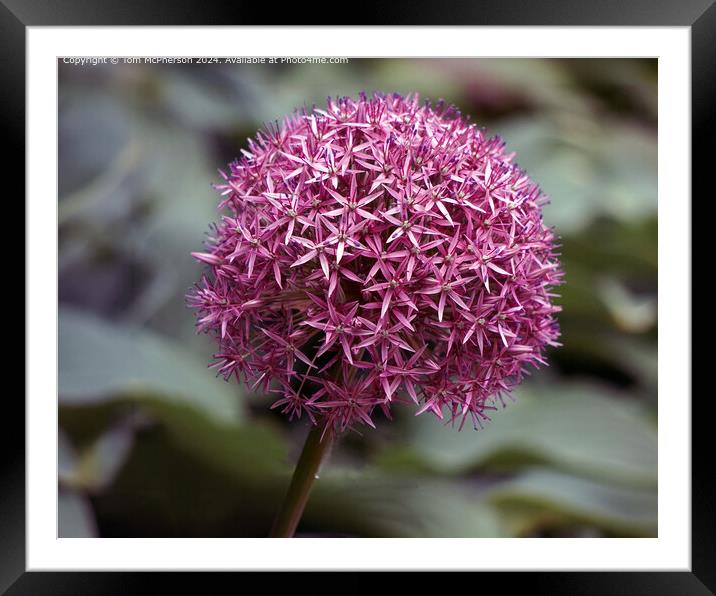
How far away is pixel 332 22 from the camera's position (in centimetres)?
123

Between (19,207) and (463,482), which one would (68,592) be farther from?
(463,482)

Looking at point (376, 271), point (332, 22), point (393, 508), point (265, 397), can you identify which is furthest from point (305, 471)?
point (332, 22)

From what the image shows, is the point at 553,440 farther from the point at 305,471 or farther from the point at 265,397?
the point at 305,471

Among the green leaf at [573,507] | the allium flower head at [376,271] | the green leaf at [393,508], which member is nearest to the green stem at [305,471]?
the allium flower head at [376,271]

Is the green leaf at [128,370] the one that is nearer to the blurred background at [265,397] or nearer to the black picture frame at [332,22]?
the blurred background at [265,397]

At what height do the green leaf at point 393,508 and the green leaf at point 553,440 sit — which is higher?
the green leaf at point 553,440

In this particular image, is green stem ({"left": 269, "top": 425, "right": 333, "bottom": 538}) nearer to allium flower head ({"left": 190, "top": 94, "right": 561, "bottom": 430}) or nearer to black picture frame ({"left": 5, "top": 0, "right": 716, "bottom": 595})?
allium flower head ({"left": 190, "top": 94, "right": 561, "bottom": 430})

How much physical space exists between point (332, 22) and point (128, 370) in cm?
83

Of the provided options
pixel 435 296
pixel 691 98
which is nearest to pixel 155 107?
pixel 435 296

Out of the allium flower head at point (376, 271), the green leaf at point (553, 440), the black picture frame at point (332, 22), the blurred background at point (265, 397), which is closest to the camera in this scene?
the allium flower head at point (376, 271)

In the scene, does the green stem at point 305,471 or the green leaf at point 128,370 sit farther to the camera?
the green leaf at point 128,370

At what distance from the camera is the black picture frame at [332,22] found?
1.23 metres

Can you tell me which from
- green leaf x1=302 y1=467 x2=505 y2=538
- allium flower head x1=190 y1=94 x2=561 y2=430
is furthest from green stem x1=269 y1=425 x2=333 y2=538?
green leaf x1=302 y1=467 x2=505 y2=538

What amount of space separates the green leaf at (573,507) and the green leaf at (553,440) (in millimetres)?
41
